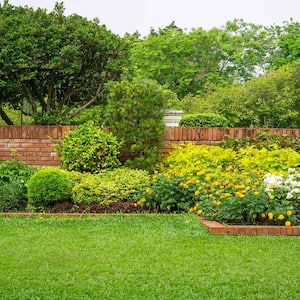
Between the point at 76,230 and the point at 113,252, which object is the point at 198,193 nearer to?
the point at 76,230

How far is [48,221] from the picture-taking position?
7066 millimetres

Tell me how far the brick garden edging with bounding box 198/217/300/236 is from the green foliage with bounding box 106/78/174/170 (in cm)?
365

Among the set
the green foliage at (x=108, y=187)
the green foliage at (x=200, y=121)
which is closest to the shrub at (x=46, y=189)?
the green foliage at (x=108, y=187)

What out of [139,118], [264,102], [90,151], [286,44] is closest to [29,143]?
[90,151]

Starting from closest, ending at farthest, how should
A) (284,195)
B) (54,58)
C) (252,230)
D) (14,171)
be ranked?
1. (252,230)
2. (284,195)
3. (14,171)
4. (54,58)

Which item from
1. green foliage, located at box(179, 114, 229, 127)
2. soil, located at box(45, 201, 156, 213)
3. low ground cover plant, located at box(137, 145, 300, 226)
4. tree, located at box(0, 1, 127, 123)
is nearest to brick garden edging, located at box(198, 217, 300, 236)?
low ground cover plant, located at box(137, 145, 300, 226)

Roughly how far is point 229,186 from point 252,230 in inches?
45.2

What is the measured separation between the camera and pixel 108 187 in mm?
8211

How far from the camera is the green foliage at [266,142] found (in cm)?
1001

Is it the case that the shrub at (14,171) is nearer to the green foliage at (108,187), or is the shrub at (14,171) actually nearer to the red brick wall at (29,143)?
the red brick wall at (29,143)

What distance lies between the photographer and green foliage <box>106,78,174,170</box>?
390 inches

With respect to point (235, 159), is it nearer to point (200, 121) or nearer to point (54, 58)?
point (200, 121)

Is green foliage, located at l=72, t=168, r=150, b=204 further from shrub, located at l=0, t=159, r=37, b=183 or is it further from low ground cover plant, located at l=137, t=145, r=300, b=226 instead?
shrub, located at l=0, t=159, r=37, b=183

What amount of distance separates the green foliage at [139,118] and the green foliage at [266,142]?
53.0 inches
